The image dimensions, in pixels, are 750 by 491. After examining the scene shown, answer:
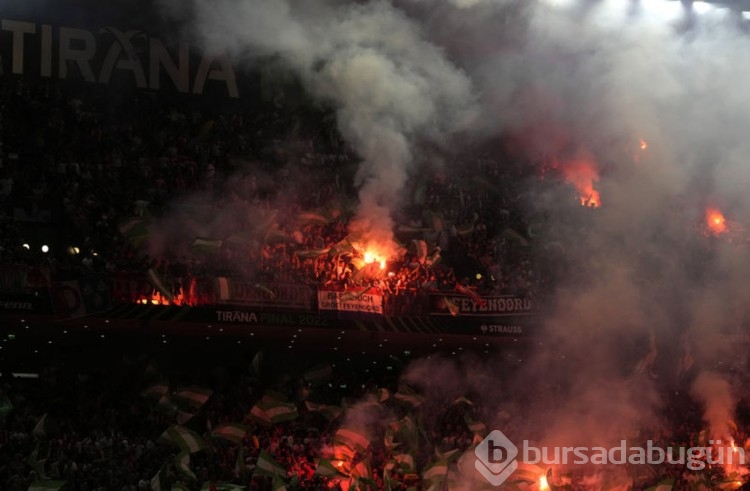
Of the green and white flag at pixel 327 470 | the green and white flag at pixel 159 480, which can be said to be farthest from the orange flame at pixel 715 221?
the green and white flag at pixel 159 480

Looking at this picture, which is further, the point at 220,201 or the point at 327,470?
the point at 220,201

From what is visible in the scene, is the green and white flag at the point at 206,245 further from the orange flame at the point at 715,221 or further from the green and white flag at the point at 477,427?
the orange flame at the point at 715,221

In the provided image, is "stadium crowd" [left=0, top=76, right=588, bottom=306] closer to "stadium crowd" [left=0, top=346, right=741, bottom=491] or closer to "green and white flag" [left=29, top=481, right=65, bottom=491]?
"stadium crowd" [left=0, top=346, right=741, bottom=491]

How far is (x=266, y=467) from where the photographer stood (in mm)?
18328

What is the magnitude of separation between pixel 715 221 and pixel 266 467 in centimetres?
1145

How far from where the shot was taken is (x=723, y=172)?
82.7ft

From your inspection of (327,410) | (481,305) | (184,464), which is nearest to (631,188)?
(481,305)

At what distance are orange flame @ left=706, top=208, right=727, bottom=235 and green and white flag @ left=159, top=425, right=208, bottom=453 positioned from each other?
459 inches

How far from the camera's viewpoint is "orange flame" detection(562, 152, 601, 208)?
2614 cm

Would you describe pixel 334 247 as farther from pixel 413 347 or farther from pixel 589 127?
pixel 589 127

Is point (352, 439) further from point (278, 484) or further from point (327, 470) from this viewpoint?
point (278, 484)

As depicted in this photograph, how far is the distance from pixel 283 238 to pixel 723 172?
32.1 ft

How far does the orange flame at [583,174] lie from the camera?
2614 cm

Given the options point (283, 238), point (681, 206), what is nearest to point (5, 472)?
point (283, 238)
